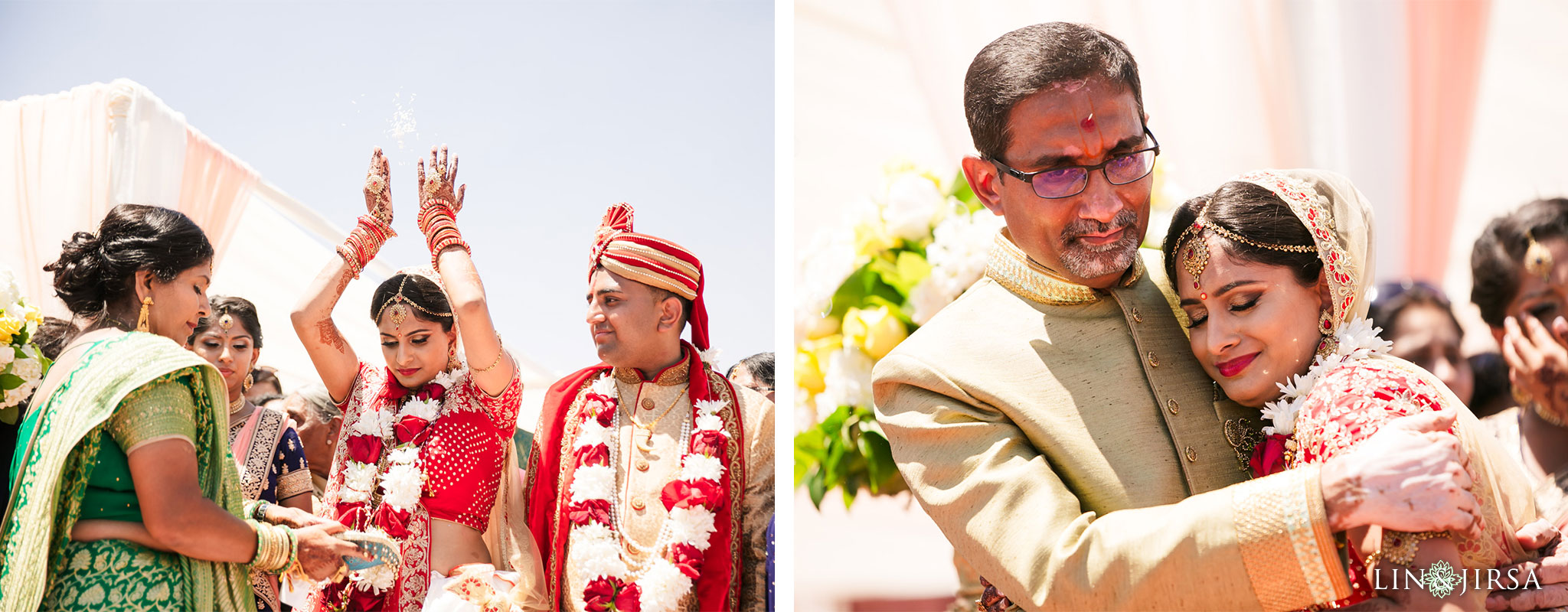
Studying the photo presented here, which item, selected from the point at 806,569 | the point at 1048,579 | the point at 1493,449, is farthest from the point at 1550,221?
the point at 806,569

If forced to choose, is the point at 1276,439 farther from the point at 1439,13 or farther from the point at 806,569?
the point at 806,569

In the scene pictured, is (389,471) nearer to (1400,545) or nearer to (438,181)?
(438,181)

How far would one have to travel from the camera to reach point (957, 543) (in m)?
2.12

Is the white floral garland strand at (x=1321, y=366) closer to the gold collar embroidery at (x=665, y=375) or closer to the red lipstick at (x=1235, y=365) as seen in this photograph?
the red lipstick at (x=1235, y=365)

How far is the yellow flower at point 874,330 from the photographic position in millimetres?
2596

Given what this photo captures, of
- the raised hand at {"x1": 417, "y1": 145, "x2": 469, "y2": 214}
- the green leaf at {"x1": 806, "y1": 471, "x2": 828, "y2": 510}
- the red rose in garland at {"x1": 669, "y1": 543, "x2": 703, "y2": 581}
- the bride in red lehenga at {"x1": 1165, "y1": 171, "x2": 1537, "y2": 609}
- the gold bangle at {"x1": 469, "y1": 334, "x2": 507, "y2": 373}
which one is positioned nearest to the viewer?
the bride in red lehenga at {"x1": 1165, "y1": 171, "x2": 1537, "y2": 609}

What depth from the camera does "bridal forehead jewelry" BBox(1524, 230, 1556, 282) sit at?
2.46m

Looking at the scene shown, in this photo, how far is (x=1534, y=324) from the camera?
97.1 inches

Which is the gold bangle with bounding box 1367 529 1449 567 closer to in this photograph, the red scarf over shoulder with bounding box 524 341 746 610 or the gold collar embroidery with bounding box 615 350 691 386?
the red scarf over shoulder with bounding box 524 341 746 610

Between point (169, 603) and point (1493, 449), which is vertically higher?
point (1493, 449)

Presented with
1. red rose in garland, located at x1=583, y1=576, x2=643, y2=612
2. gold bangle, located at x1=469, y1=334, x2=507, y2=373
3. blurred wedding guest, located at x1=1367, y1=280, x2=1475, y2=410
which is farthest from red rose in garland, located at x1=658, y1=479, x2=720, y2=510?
blurred wedding guest, located at x1=1367, y1=280, x2=1475, y2=410

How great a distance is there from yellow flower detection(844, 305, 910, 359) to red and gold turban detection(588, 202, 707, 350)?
0.81 meters

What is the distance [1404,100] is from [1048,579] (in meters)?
1.59

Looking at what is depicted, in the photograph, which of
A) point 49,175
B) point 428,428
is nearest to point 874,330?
point 428,428
